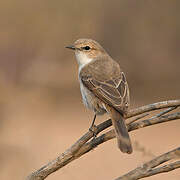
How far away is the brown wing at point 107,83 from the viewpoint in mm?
3373

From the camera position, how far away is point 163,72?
738cm

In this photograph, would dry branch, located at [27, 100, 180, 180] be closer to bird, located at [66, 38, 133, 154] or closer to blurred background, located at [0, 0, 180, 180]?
bird, located at [66, 38, 133, 154]

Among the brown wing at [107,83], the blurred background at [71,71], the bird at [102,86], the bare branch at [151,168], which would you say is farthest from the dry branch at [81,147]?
the blurred background at [71,71]

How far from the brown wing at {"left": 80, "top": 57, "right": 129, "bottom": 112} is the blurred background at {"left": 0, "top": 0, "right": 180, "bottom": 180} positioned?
82 cm

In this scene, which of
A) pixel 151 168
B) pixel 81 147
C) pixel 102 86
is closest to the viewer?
pixel 151 168

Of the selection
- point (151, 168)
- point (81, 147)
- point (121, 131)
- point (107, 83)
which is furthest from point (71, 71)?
point (151, 168)

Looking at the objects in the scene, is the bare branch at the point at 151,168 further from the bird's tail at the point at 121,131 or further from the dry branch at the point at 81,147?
the bird's tail at the point at 121,131

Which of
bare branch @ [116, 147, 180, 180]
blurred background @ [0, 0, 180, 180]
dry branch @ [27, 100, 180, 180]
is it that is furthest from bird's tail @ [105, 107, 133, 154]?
blurred background @ [0, 0, 180, 180]

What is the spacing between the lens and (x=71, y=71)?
728cm

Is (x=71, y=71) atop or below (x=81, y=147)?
atop

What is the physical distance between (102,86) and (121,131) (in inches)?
32.5

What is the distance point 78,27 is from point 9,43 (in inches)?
41.1

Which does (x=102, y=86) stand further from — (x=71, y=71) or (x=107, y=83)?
(x=71, y=71)

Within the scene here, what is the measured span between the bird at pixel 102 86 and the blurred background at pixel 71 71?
2.58 feet
